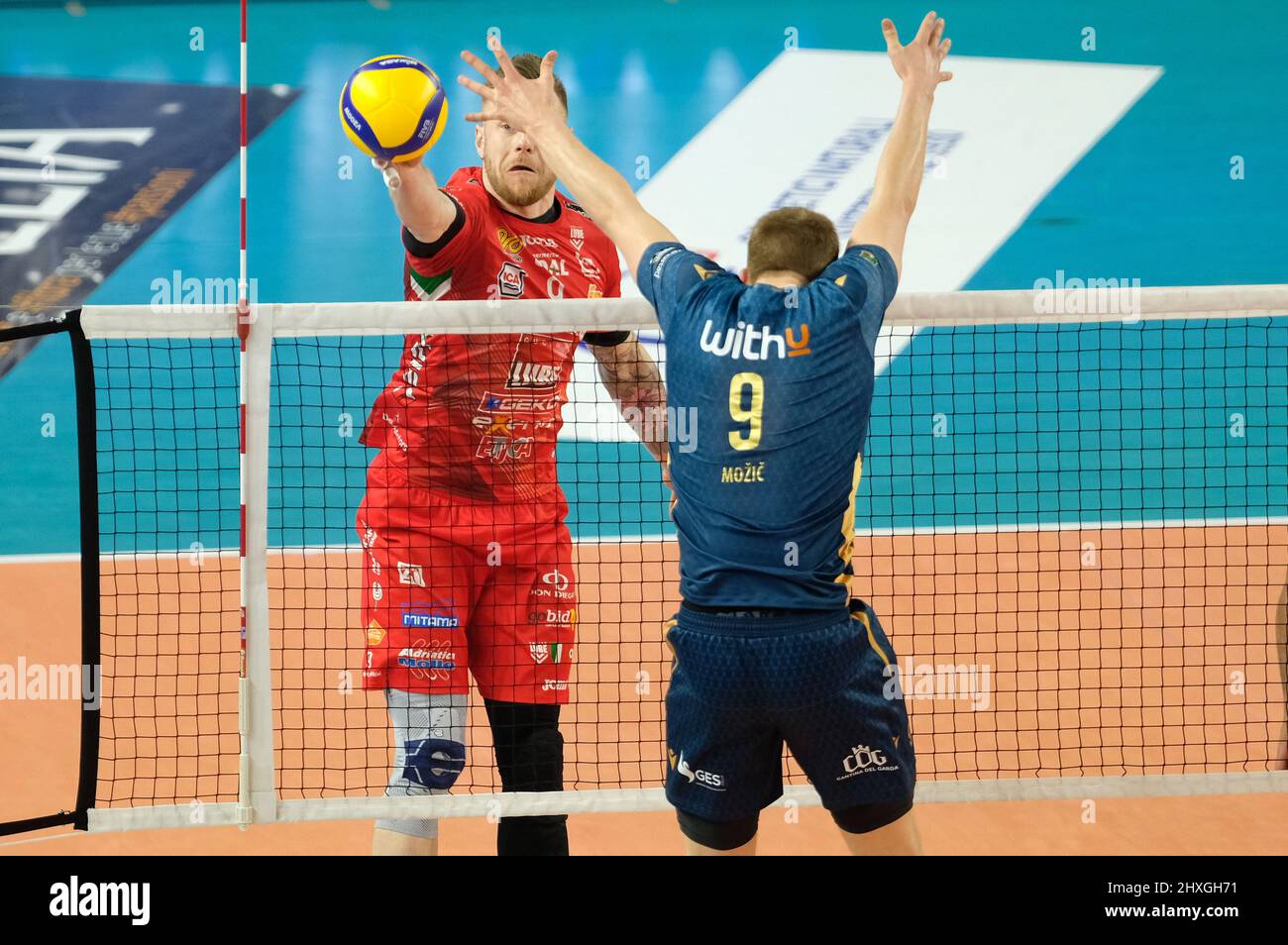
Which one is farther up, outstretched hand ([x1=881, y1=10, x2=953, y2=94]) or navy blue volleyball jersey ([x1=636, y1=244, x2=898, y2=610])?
outstretched hand ([x1=881, y1=10, x2=953, y2=94])

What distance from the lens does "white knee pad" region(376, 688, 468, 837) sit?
4.83 meters

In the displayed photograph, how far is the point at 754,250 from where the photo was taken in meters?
4.01

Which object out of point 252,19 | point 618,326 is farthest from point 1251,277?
point 252,19

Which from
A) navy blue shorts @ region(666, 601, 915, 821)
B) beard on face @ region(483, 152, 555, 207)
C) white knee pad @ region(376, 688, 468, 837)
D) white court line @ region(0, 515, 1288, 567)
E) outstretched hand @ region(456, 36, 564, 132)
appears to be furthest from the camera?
white court line @ region(0, 515, 1288, 567)

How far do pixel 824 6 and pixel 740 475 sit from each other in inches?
562

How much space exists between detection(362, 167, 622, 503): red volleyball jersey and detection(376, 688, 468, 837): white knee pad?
775mm

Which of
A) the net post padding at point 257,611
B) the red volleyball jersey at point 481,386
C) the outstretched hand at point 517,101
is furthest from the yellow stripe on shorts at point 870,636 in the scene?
the net post padding at point 257,611

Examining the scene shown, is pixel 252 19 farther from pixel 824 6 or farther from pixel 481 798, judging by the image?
pixel 481 798

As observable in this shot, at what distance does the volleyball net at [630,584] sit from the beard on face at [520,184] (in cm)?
48

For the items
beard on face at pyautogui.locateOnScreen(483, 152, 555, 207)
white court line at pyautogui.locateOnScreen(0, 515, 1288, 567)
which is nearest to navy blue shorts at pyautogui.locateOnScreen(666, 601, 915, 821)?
beard on face at pyautogui.locateOnScreen(483, 152, 555, 207)

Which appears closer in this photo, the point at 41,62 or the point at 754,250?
the point at 754,250

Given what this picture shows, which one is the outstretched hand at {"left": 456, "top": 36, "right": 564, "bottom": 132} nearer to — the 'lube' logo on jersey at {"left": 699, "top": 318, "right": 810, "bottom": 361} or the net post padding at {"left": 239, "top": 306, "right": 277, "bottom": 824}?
the 'lube' logo on jersey at {"left": 699, "top": 318, "right": 810, "bottom": 361}

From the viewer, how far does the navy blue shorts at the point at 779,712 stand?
3715 mm

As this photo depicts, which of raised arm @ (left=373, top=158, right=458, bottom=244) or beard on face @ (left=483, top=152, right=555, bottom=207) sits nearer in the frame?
raised arm @ (left=373, top=158, right=458, bottom=244)
